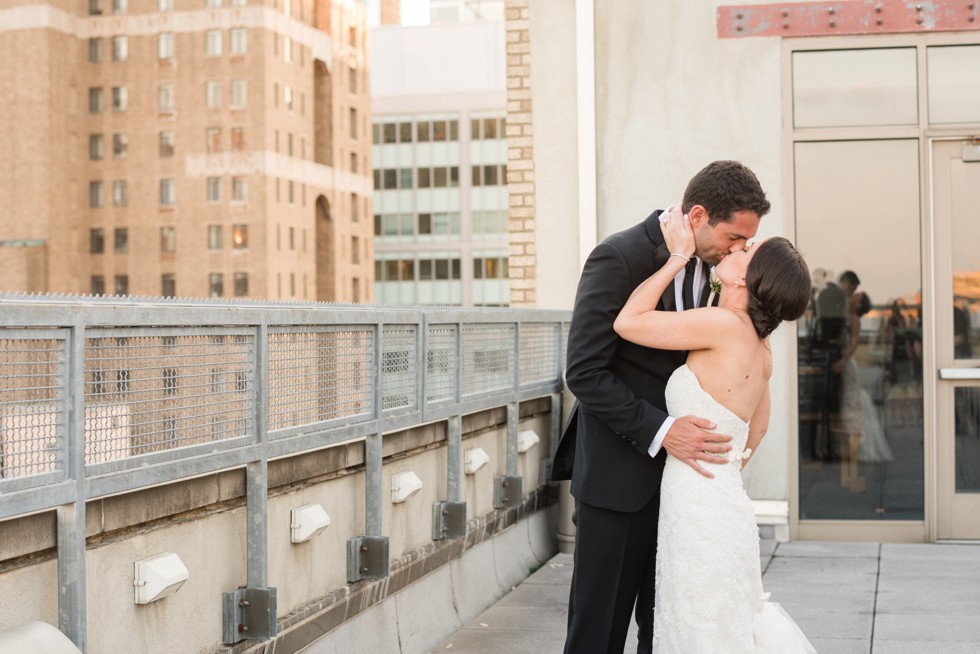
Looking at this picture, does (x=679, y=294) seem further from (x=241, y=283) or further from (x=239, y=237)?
(x=241, y=283)

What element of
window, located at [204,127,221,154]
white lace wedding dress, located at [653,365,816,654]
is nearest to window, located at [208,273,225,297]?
window, located at [204,127,221,154]

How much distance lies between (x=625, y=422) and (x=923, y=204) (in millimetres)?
6098

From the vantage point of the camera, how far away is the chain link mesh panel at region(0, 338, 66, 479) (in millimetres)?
3475

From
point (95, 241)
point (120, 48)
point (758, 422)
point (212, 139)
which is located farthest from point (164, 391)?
point (120, 48)

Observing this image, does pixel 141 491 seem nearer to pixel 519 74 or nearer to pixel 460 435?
pixel 460 435

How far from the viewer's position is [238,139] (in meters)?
116

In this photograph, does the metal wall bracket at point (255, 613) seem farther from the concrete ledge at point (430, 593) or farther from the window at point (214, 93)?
the window at point (214, 93)

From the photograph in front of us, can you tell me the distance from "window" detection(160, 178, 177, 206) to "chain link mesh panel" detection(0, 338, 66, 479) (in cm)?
11917

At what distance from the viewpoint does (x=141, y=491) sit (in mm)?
4156

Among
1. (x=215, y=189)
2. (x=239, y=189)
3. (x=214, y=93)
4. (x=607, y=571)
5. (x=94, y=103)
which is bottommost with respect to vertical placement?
(x=607, y=571)

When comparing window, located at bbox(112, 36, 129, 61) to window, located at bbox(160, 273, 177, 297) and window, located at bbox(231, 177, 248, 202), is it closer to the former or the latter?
window, located at bbox(231, 177, 248, 202)

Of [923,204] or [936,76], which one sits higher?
[936,76]

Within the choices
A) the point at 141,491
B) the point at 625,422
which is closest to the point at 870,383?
the point at 625,422

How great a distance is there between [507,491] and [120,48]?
396 feet
